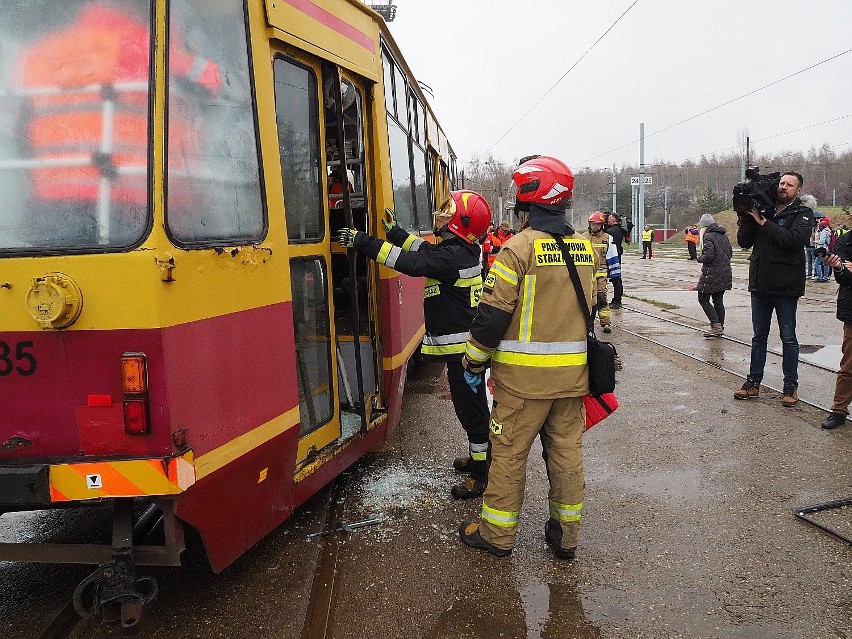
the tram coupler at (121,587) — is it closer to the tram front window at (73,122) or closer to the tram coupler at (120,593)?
the tram coupler at (120,593)

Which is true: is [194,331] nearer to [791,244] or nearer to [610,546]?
[610,546]

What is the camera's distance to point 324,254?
3822 mm

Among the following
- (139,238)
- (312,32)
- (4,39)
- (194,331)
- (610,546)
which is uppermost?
(312,32)

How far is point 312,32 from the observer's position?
3.55 metres

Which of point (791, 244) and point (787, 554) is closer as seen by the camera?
point (787, 554)

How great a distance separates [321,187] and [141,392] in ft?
5.84

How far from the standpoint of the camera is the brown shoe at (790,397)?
5.98 meters

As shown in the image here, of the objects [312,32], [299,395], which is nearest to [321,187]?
[312,32]

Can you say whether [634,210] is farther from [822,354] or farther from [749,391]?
[749,391]

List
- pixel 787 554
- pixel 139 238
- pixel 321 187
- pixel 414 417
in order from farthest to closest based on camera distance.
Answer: pixel 414 417
pixel 321 187
pixel 787 554
pixel 139 238

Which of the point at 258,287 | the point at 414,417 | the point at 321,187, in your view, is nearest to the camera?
the point at 258,287

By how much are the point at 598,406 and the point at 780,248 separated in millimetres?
3228

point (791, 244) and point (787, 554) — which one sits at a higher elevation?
point (791, 244)

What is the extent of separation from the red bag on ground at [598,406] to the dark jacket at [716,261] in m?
Answer: 6.71
